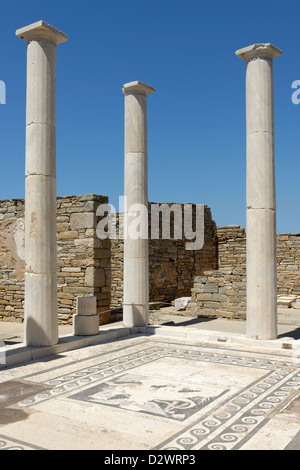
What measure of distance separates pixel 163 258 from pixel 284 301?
4.48 metres

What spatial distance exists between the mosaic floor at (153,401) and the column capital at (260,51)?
5.10 meters

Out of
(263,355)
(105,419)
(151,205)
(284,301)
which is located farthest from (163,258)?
(105,419)

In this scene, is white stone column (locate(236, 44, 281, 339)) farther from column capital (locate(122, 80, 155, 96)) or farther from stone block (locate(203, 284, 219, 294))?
stone block (locate(203, 284, 219, 294))

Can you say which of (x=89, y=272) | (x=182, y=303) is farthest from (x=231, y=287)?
(x=89, y=272)

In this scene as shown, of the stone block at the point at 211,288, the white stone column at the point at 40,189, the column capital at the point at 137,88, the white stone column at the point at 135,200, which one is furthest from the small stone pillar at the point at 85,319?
the stone block at the point at 211,288

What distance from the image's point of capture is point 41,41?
23.9ft

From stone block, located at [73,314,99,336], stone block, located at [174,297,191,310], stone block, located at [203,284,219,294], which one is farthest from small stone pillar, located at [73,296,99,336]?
stone block, located at [174,297,191,310]

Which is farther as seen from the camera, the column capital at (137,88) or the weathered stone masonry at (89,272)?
the weathered stone masonry at (89,272)

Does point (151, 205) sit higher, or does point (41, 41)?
point (41, 41)

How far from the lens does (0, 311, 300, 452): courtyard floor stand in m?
3.94

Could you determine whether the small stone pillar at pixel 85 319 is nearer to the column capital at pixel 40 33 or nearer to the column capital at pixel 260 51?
the column capital at pixel 40 33

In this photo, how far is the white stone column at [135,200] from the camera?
9.44 meters

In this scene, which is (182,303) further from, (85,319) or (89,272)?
(85,319)
